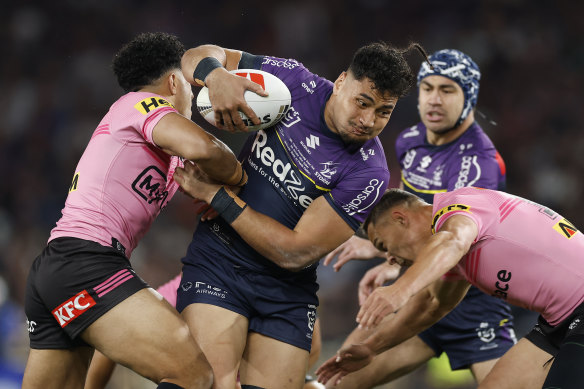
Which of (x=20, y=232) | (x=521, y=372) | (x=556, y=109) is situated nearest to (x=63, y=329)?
(x=521, y=372)

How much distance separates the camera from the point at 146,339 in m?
3.31

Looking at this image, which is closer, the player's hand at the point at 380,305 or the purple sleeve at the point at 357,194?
the player's hand at the point at 380,305

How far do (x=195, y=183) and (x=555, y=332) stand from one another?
202cm

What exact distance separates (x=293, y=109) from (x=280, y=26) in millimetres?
7304

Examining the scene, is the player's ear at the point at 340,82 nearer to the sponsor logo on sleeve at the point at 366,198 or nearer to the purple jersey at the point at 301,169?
the purple jersey at the point at 301,169

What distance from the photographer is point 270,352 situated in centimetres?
382

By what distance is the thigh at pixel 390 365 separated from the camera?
194 inches

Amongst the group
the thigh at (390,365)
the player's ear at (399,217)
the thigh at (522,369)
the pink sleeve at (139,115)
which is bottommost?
the thigh at (390,365)

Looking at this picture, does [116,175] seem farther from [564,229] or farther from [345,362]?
[564,229]

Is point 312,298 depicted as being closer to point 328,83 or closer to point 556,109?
point 328,83

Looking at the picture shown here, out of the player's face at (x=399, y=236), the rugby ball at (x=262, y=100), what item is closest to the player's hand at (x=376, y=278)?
the player's face at (x=399, y=236)

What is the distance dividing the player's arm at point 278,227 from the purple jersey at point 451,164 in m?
1.55

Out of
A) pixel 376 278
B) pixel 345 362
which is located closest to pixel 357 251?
pixel 376 278

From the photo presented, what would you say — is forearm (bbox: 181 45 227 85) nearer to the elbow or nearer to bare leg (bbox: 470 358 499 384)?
the elbow
